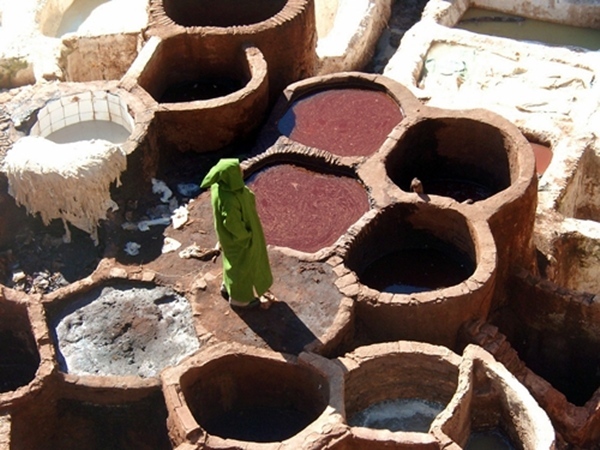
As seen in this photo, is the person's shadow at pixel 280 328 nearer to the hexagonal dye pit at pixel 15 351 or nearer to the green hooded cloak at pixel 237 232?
the green hooded cloak at pixel 237 232

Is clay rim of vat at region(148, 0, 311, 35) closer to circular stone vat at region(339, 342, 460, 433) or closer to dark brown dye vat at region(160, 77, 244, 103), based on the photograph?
dark brown dye vat at region(160, 77, 244, 103)

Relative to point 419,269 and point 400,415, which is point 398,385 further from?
point 419,269

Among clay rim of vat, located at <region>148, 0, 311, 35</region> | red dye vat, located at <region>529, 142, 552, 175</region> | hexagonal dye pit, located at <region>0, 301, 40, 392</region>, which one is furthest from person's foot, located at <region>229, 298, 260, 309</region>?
red dye vat, located at <region>529, 142, 552, 175</region>

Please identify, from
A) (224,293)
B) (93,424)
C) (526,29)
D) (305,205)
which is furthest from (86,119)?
(526,29)

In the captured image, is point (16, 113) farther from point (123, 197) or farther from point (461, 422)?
point (461, 422)

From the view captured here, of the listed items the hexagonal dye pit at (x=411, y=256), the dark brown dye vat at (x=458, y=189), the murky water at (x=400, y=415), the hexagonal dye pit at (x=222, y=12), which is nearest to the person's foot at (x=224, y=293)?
the hexagonal dye pit at (x=411, y=256)

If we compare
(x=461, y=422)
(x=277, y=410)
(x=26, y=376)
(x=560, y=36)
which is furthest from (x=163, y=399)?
(x=560, y=36)
